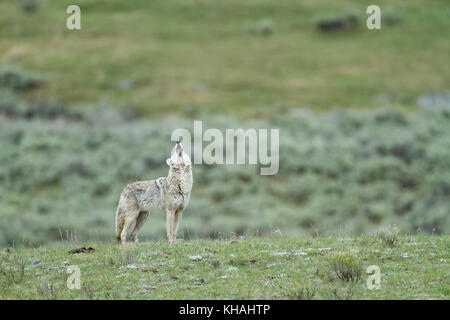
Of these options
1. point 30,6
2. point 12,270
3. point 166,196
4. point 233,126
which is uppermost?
point 30,6

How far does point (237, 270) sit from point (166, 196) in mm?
3066

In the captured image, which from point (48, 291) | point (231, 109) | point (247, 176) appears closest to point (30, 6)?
point (231, 109)

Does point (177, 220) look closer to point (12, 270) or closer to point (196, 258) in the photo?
point (196, 258)

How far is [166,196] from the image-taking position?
13.4 metres

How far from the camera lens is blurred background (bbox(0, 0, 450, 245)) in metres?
32.6

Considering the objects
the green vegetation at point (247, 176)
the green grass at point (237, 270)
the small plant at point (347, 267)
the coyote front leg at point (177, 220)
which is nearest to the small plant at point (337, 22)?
the green vegetation at point (247, 176)

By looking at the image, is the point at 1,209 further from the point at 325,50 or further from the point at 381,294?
the point at 325,50

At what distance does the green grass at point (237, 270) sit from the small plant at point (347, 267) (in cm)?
3

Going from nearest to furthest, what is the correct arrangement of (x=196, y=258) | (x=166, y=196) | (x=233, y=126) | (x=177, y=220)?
(x=196, y=258)
(x=166, y=196)
(x=177, y=220)
(x=233, y=126)

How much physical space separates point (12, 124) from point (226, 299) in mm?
37711

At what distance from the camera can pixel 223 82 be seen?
53.2 m

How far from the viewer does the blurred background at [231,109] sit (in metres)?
32.6

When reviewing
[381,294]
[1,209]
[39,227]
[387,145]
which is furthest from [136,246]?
[387,145]
